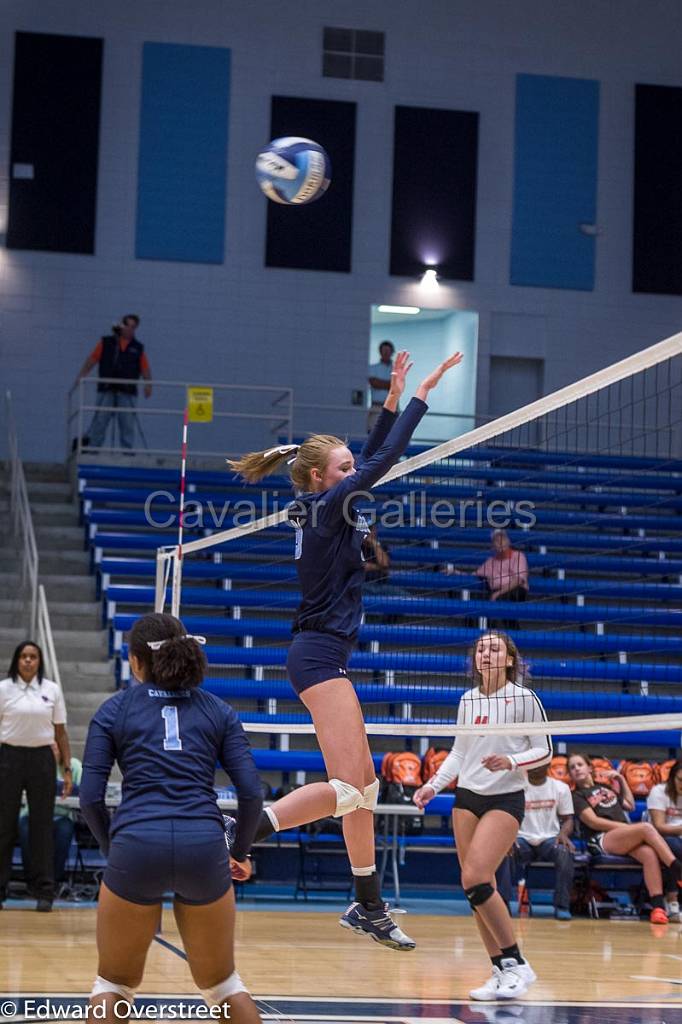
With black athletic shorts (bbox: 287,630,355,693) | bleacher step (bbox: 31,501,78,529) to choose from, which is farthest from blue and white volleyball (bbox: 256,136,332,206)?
bleacher step (bbox: 31,501,78,529)

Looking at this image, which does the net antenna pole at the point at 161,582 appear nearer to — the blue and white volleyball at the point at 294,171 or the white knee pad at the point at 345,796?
the blue and white volleyball at the point at 294,171

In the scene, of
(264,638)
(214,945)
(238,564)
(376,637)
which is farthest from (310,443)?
(238,564)

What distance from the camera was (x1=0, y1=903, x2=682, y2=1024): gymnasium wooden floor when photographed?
6.51 meters

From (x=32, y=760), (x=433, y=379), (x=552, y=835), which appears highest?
(x=433, y=379)

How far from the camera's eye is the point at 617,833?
38.1 ft

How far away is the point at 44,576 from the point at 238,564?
223 cm

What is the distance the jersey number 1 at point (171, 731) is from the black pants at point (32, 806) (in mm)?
6408

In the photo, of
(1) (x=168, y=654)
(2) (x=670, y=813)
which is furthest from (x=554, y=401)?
(2) (x=670, y=813)

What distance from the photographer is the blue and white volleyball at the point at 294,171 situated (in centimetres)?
912

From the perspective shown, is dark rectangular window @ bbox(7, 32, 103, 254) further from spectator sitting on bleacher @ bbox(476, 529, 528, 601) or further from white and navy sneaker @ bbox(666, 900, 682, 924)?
white and navy sneaker @ bbox(666, 900, 682, 924)

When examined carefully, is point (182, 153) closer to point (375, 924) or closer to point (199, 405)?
point (199, 405)

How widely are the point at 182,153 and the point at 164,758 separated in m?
17.1

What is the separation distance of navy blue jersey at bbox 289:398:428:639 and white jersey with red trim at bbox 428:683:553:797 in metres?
1.70
